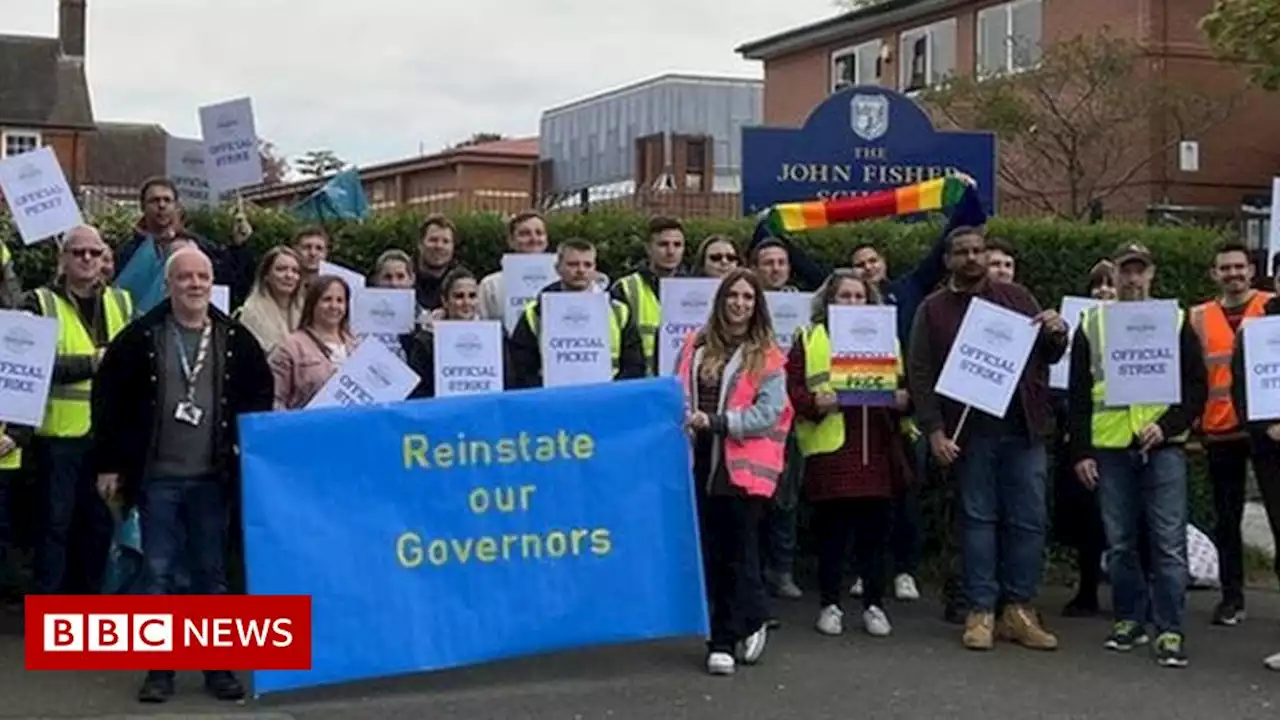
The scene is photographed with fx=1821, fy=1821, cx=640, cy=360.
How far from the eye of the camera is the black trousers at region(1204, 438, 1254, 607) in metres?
9.87

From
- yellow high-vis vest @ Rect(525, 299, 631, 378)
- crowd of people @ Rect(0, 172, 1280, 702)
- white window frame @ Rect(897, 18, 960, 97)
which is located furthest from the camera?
white window frame @ Rect(897, 18, 960, 97)

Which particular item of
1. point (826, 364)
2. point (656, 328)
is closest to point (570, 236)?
point (656, 328)

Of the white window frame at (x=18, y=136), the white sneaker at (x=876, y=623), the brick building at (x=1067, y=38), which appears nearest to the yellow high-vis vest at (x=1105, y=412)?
the white sneaker at (x=876, y=623)

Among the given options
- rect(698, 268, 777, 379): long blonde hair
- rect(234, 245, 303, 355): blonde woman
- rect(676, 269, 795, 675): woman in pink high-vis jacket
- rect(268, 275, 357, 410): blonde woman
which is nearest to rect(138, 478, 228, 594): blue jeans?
rect(268, 275, 357, 410): blonde woman

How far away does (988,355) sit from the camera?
9.00 metres

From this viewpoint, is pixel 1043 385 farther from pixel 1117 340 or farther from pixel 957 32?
pixel 957 32

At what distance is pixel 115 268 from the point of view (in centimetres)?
980

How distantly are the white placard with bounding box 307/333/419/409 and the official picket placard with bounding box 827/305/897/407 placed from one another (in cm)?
231

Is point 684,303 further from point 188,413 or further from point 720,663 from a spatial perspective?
point 188,413

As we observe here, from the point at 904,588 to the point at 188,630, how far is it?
14.8 feet

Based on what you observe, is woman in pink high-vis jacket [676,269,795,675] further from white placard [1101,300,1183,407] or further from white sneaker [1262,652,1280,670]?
white sneaker [1262,652,1280,670]

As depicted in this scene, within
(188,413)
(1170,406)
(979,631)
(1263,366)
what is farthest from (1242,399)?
(188,413)

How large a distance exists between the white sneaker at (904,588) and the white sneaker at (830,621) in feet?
3.88

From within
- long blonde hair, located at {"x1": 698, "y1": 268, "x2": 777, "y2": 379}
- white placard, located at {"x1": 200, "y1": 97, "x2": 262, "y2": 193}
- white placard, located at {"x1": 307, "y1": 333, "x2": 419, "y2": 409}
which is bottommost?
white placard, located at {"x1": 307, "y1": 333, "x2": 419, "y2": 409}
